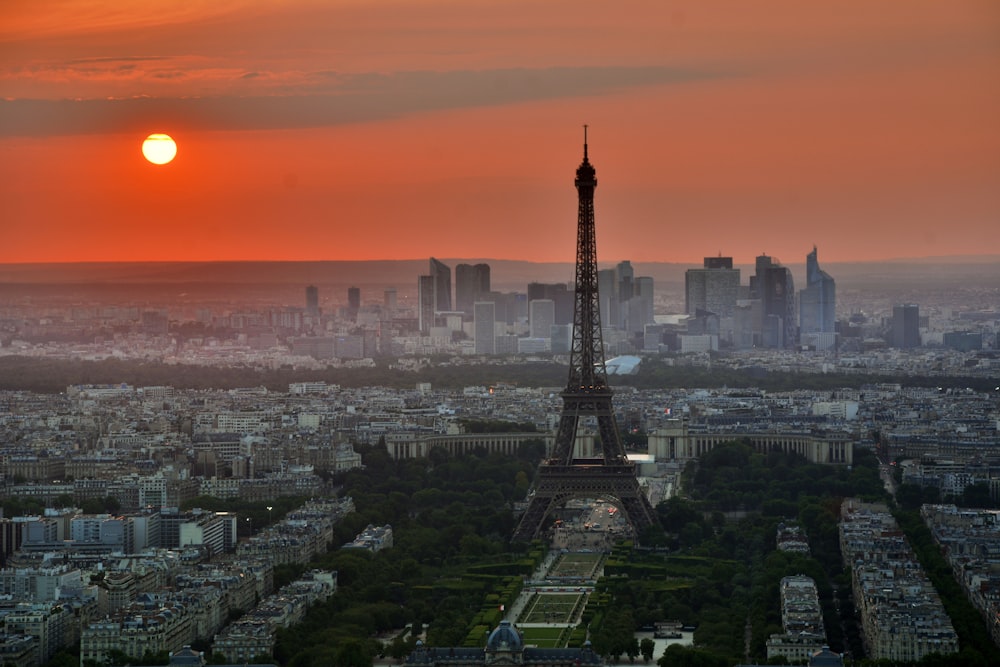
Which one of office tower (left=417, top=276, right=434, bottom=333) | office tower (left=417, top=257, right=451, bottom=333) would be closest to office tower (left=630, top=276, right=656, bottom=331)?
office tower (left=417, top=257, right=451, bottom=333)

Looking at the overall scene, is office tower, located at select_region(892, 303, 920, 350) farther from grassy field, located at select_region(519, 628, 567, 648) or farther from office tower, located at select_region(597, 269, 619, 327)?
grassy field, located at select_region(519, 628, 567, 648)

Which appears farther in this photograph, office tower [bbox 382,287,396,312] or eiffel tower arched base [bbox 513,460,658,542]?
office tower [bbox 382,287,396,312]

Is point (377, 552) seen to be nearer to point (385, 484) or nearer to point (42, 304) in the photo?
point (385, 484)

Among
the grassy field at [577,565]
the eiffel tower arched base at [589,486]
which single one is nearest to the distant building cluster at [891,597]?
the grassy field at [577,565]

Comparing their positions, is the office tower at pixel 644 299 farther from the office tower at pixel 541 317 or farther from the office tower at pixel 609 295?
the office tower at pixel 541 317

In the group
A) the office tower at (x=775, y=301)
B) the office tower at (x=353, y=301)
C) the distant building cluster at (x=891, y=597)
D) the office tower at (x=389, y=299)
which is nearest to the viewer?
the distant building cluster at (x=891, y=597)

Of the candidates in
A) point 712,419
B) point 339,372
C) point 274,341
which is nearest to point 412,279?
point 274,341
